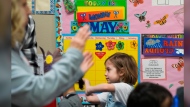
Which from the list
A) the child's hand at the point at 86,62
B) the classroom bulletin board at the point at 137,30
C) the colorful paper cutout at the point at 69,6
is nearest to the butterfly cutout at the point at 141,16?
the classroom bulletin board at the point at 137,30

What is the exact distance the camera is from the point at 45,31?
1.62 metres

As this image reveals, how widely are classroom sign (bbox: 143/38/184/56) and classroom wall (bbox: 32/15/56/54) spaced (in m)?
0.45

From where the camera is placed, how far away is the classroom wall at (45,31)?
1.61 meters

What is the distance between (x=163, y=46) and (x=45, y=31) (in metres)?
0.58

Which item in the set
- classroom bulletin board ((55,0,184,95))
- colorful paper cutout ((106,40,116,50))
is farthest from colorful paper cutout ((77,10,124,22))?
colorful paper cutout ((106,40,116,50))

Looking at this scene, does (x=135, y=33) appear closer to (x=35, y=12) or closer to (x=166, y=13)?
(x=166, y=13)

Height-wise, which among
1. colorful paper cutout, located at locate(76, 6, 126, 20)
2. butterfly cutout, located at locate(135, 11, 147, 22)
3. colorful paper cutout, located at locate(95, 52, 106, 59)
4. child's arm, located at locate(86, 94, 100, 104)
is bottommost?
child's arm, located at locate(86, 94, 100, 104)

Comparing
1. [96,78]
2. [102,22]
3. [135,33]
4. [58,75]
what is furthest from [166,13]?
[58,75]

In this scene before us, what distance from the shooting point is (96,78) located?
1644mm

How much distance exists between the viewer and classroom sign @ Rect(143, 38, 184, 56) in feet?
5.31

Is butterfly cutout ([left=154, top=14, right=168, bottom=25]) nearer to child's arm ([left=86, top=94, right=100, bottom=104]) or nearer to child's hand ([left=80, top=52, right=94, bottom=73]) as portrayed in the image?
child's arm ([left=86, top=94, right=100, bottom=104])

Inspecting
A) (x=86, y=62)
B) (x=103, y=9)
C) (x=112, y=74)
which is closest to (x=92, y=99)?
(x=112, y=74)

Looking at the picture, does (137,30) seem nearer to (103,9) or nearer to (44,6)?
(103,9)

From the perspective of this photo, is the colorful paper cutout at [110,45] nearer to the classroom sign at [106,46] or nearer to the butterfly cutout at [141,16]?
the classroom sign at [106,46]
